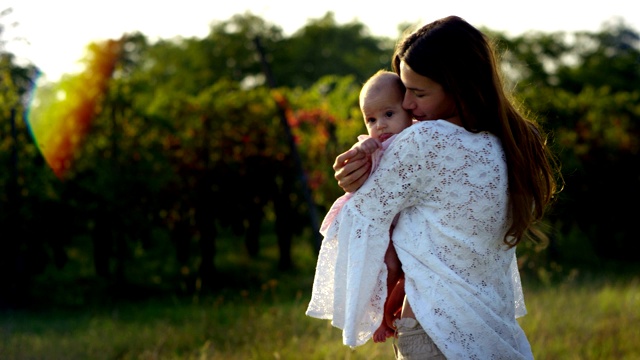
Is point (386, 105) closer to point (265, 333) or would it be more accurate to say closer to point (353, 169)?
point (353, 169)

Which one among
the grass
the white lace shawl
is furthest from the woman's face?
the grass

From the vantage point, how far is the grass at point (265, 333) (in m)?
5.80

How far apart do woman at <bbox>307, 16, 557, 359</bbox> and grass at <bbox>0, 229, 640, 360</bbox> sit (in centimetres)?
223

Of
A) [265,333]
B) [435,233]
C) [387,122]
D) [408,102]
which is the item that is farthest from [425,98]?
[265,333]

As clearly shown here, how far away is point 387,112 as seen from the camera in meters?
2.79

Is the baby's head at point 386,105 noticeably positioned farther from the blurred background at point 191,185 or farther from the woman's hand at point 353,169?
the blurred background at point 191,185

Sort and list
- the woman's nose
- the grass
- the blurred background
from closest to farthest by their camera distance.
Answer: the woman's nose → the grass → the blurred background

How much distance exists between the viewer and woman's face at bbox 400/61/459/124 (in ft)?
8.66

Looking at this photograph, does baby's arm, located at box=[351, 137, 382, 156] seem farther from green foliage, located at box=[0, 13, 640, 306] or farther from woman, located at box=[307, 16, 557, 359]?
green foliage, located at box=[0, 13, 640, 306]

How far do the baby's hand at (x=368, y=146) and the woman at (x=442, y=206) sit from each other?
3 cm

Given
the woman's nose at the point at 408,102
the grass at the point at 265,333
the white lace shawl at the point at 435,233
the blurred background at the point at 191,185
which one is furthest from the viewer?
the blurred background at the point at 191,185

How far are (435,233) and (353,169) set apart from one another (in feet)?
1.12

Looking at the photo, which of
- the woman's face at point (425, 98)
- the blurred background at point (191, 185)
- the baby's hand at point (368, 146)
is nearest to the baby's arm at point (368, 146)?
the baby's hand at point (368, 146)

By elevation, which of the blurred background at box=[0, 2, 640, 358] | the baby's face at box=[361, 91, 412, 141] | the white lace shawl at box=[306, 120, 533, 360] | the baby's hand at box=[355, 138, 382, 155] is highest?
the baby's face at box=[361, 91, 412, 141]
